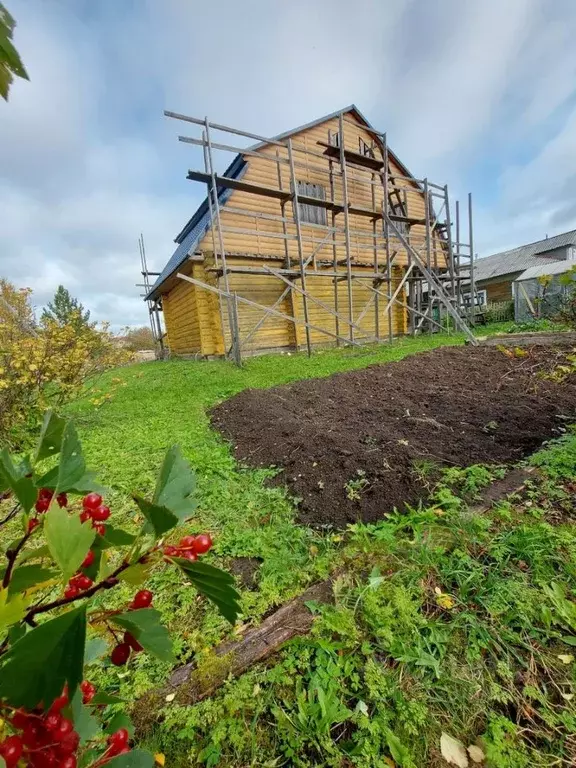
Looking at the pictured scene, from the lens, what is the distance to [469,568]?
4.98 ft

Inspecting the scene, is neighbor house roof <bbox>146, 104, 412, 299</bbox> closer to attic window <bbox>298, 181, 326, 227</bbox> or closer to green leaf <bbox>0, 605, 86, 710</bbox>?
attic window <bbox>298, 181, 326, 227</bbox>

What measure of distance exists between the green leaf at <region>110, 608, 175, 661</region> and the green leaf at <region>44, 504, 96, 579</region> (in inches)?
3.1

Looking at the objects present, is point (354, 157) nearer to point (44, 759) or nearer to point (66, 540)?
point (66, 540)

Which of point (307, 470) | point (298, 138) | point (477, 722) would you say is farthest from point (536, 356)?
point (298, 138)

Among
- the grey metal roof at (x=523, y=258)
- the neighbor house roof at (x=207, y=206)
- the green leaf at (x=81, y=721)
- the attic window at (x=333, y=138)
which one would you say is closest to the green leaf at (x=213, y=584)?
the green leaf at (x=81, y=721)

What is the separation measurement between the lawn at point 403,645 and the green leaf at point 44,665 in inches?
43.9

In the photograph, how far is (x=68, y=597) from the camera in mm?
454

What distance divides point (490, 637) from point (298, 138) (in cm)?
1452

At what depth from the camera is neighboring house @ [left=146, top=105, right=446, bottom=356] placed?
10.2 meters

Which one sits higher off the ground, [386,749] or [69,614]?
[69,614]

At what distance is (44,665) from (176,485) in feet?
0.70

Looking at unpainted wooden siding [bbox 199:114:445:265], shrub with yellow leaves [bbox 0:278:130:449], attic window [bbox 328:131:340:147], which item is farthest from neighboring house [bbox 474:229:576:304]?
shrub with yellow leaves [bbox 0:278:130:449]

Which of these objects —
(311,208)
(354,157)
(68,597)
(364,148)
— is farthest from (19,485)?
(364,148)

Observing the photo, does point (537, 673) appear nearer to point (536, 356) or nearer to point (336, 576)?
point (336, 576)
